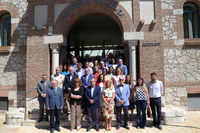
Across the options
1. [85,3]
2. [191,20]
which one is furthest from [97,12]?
[191,20]

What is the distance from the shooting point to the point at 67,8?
7941 millimetres

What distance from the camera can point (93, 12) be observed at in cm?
834

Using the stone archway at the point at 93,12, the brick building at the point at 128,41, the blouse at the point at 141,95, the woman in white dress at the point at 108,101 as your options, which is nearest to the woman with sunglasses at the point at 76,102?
the woman in white dress at the point at 108,101

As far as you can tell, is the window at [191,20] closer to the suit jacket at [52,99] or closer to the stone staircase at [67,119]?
the stone staircase at [67,119]

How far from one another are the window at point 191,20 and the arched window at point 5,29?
36.7 ft

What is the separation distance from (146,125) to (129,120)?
63 centimetres

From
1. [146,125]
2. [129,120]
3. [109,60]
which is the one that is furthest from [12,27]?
[146,125]

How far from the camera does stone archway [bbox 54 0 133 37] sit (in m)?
7.62

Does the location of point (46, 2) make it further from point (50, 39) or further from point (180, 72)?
point (180, 72)

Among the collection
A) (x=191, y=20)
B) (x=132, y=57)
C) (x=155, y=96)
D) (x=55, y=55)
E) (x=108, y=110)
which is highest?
(x=191, y=20)

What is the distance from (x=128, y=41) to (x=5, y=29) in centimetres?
826

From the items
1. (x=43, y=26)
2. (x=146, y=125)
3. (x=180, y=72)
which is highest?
(x=43, y=26)

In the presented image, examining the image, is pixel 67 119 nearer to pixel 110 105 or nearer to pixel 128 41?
pixel 110 105

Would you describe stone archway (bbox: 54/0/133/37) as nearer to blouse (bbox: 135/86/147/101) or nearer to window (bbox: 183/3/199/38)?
blouse (bbox: 135/86/147/101)
